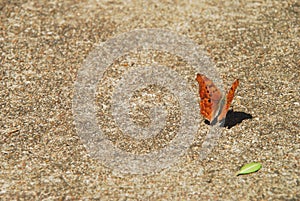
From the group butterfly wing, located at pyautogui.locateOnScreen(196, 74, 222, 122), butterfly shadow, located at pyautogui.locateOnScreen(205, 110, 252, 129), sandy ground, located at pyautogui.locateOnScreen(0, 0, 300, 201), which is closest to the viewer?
sandy ground, located at pyautogui.locateOnScreen(0, 0, 300, 201)

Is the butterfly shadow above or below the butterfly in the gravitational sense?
below

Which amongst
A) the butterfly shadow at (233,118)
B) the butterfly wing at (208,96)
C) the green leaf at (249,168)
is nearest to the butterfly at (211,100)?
the butterfly wing at (208,96)

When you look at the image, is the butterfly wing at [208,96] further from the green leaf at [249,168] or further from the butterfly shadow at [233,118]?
the green leaf at [249,168]

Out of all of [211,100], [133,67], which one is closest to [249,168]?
[211,100]

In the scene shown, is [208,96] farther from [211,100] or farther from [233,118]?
[233,118]

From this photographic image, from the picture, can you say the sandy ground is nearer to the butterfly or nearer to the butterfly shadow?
the butterfly shadow

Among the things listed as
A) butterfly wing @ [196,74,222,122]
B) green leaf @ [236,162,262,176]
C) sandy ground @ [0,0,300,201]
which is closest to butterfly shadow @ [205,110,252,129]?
sandy ground @ [0,0,300,201]

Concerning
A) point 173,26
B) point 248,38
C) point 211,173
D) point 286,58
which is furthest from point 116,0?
point 211,173
